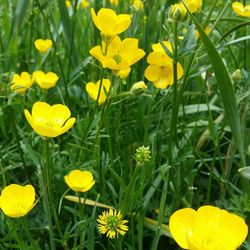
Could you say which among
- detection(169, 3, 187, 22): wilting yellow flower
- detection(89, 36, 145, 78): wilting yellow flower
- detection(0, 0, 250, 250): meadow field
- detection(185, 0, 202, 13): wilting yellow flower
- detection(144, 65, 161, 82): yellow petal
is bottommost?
detection(0, 0, 250, 250): meadow field

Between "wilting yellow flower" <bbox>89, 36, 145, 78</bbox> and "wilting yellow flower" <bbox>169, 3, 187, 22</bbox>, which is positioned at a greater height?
"wilting yellow flower" <bbox>169, 3, 187, 22</bbox>

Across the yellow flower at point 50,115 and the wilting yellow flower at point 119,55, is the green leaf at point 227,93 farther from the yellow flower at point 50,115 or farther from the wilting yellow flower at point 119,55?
the yellow flower at point 50,115

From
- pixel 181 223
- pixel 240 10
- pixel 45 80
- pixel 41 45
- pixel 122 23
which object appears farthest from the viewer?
pixel 41 45

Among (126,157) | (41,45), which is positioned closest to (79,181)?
(126,157)

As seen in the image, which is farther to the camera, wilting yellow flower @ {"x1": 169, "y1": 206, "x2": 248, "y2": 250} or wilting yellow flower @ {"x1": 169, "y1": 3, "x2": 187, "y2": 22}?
wilting yellow flower @ {"x1": 169, "y1": 3, "x2": 187, "y2": 22}

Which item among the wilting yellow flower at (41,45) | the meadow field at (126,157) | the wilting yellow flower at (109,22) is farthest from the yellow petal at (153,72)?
the wilting yellow flower at (41,45)

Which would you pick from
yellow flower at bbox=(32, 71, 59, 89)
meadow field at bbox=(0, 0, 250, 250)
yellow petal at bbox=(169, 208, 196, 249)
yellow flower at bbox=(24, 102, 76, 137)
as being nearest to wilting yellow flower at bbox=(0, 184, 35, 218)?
meadow field at bbox=(0, 0, 250, 250)

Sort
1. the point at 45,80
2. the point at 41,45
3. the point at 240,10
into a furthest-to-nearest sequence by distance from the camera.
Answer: the point at 41,45 < the point at 240,10 < the point at 45,80

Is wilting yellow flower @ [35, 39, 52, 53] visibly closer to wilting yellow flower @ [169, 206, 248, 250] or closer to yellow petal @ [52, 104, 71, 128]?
yellow petal @ [52, 104, 71, 128]

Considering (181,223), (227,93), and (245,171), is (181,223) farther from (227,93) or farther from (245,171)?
(227,93)
